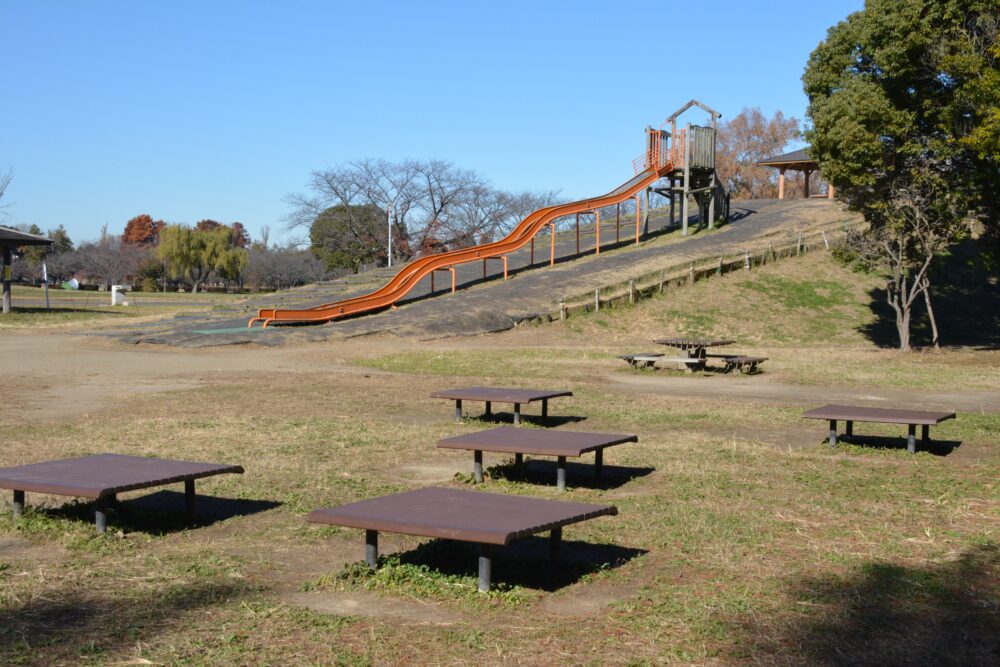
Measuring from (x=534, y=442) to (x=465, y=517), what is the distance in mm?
3196

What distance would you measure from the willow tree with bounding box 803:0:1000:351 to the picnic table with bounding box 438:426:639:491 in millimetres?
15776

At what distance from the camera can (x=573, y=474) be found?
9.71 meters

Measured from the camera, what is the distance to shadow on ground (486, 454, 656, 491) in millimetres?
9266

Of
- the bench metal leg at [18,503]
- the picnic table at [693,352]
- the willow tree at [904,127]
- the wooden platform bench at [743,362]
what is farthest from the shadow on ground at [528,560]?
the willow tree at [904,127]

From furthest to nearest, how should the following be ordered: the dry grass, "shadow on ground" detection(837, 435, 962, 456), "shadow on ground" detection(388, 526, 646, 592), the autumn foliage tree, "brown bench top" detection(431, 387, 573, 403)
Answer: the autumn foliage tree → "brown bench top" detection(431, 387, 573, 403) → "shadow on ground" detection(837, 435, 962, 456) → "shadow on ground" detection(388, 526, 646, 592) → the dry grass

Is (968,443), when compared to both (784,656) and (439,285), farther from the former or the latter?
(439,285)

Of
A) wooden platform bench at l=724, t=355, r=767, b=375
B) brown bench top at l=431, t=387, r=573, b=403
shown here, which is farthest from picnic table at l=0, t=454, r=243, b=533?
wooden platform bench at l=724, t=355, r=767, b=375

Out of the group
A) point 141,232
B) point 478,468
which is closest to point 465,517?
point 478,468

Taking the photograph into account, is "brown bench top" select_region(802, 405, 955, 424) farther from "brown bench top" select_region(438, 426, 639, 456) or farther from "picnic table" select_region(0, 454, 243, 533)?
"picnic table" select_region(0, 454, 243, 533)

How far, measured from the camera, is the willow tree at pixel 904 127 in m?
22.7

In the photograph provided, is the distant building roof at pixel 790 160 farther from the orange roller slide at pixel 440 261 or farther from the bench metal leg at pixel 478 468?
the bench metal leg at pixel 478 468

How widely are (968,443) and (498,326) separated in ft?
62.6

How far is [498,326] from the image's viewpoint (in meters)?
29.9

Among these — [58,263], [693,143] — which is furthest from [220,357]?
[58,263]
